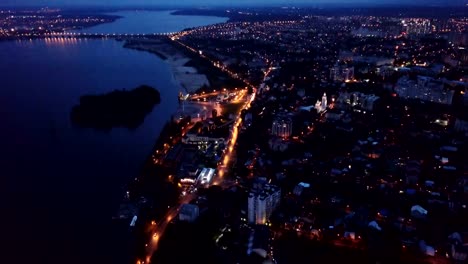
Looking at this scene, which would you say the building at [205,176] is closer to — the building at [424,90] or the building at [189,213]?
the building at [189,213]

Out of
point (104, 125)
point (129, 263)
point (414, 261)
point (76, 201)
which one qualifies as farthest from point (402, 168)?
point (104, 125)

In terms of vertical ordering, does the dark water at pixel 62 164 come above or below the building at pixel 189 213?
below

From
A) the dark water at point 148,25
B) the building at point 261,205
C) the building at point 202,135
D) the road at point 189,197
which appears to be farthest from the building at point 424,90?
the dark water at point 148,25

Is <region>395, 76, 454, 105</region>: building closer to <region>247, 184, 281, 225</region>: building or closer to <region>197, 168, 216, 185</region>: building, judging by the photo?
<region>197, 168, 216, 185</region>: building

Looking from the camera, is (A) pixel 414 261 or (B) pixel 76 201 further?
(B) pixel 76 201

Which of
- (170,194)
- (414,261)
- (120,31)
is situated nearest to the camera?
(414,261)

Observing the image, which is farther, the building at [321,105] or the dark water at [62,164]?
the building at [321,105]

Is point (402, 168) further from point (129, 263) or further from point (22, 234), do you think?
point (22, 234)
